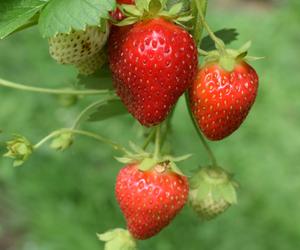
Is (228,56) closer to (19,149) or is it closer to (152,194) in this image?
(152,194)

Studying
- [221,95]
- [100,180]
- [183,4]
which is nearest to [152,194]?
[221,95]

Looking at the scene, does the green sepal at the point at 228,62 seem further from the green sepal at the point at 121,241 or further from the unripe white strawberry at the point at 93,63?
the green sepal at the point at 121,241

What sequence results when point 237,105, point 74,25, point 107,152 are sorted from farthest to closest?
point 107,152, point 237,105, point 74,25

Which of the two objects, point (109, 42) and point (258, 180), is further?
point (258, 180)

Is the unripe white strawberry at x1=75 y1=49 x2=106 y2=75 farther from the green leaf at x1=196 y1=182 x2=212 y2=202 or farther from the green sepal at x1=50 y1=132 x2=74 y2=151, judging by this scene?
the green leaf at x1=196 y1=182 x2=212 y2=202

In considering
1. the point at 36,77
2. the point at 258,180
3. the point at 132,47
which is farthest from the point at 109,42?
the point at 36,77

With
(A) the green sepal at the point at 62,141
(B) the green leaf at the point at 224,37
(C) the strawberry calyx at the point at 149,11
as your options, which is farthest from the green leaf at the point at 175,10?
(A) the green sepal at the point at 62,141

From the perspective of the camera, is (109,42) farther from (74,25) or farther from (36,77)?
(36,77)

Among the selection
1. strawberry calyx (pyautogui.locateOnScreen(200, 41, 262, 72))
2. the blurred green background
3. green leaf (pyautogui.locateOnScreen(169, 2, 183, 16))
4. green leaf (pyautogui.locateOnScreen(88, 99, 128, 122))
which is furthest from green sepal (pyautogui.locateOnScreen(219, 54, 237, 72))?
the blurred green background
